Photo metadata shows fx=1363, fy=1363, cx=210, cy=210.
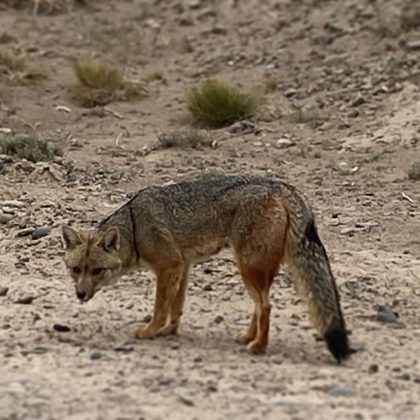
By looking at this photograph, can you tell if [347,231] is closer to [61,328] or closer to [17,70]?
[61,328]

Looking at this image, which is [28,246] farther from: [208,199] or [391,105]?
[391,105]

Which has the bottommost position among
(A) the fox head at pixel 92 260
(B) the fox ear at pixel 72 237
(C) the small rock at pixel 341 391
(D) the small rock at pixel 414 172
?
(C) the small rock at pixel 341 391

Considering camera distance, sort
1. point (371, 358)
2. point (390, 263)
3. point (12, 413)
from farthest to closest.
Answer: point (390, 263)
point (371, 358)
point (12, 413)

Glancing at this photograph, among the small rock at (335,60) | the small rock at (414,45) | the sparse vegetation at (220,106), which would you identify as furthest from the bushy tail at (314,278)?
the small rock at (335,60)

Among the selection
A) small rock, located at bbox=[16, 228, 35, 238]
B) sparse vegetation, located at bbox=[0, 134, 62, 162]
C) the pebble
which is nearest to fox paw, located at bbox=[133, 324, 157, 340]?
small rock, located at bbox=[16, 228, 35, 238]

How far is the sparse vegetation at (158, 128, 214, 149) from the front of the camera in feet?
50.7

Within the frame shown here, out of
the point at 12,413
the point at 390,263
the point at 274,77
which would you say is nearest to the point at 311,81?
the point at 274,77

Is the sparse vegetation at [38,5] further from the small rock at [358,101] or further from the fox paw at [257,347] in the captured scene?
the fox paw at [257,347]

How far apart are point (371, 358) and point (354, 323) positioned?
0.82 metres

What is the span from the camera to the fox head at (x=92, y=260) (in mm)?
8500

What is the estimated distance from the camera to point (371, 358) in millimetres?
8117

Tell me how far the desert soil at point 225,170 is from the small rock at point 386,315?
0.7 inches

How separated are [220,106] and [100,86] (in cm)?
233

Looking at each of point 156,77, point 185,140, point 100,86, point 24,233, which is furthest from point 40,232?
point 156,77
